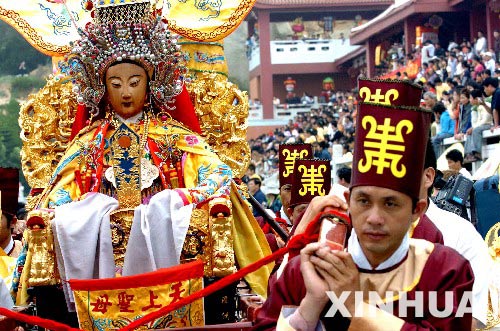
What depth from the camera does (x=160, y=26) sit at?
18.5 feet

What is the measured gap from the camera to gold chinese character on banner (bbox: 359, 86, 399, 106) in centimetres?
359

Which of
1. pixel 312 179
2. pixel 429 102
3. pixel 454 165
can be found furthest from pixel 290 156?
pixel 429 102

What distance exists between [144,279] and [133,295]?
0.34ft

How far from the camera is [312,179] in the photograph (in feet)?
21.7

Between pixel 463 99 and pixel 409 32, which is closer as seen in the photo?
pixel 463 99

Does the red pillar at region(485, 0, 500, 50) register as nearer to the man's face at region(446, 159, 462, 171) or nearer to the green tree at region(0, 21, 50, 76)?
the man's face at region(446, 159, 462, 171)

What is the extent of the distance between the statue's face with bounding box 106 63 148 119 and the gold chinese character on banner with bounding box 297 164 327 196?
144 centimetres

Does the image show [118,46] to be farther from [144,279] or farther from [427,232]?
[427,232]

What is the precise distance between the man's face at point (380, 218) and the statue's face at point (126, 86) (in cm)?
278

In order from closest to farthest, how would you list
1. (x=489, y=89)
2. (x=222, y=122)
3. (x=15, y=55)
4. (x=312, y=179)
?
(x=222, y=122) < (x=312, y=179) < (x=489, y=89) < (x=15, y=55)

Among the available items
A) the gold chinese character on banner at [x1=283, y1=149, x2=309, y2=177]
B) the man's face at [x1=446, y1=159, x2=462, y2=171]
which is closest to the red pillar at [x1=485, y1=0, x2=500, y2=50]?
the man's face at [x1=446, y1=159, x2=462, y2=171]

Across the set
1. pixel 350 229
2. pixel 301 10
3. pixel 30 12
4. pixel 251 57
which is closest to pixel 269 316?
pixel 350 229

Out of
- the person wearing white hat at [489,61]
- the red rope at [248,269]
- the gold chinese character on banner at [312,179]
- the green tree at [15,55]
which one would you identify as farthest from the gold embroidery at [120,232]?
the green tree at [15,55]

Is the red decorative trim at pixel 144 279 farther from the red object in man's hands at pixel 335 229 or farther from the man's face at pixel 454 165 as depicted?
the man's face at pixel 454 165
